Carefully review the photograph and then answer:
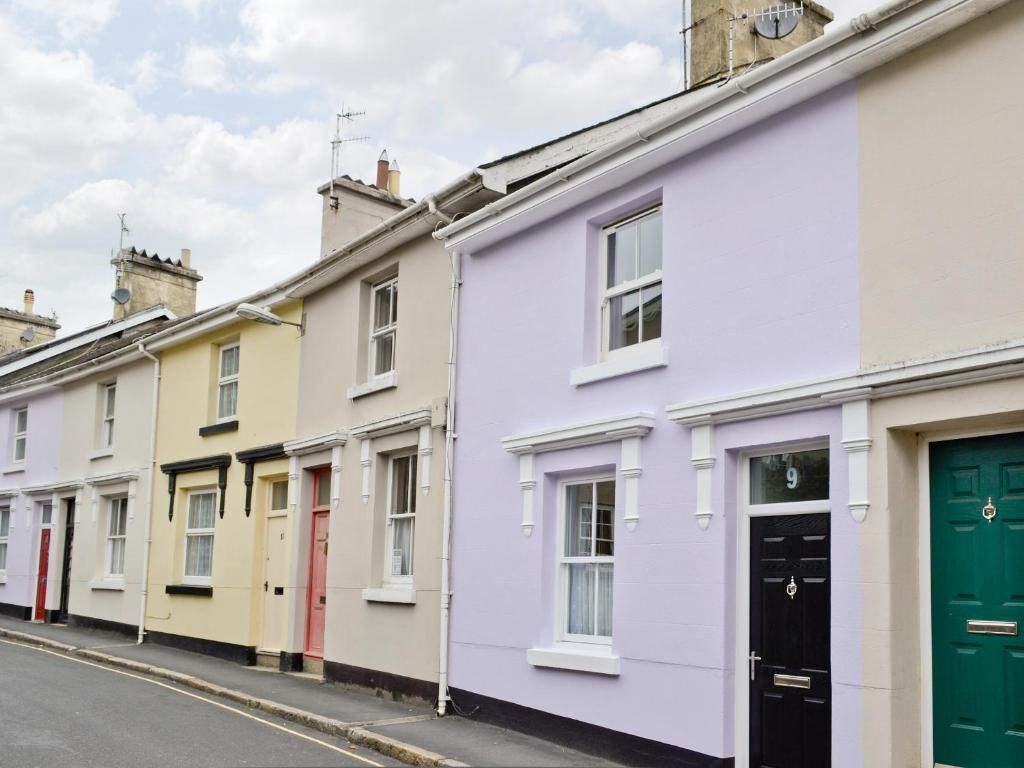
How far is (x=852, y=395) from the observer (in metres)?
7.73

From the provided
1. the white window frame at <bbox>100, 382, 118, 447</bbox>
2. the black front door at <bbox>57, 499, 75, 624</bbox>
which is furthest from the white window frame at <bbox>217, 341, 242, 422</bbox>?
the black front door at <bbox>57, 499, 75, 624</bbox>

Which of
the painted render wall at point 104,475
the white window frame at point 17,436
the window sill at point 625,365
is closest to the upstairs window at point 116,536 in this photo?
the painted render wall at point 104,475

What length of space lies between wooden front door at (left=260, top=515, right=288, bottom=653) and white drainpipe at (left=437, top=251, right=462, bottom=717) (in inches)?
184

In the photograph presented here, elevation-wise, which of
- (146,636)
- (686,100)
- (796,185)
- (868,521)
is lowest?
(146,636)

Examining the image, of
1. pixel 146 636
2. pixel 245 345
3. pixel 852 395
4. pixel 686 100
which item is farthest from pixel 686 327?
pixel 146 636

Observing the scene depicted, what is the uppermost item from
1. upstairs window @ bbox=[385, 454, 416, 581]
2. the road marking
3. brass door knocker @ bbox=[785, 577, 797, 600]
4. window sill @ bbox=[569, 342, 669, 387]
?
window sill @ bbox=[569, 342, 669, 387]

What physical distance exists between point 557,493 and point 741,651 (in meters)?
2.88

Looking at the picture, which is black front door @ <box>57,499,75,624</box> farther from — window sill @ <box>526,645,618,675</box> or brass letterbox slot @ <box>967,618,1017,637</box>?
brass letterbox slot @ <box>967,618,1017,637</box>

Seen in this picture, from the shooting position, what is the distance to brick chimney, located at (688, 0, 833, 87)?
43.7 ft

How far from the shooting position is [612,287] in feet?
35.0

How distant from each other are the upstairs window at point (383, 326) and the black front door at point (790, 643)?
6883 mm

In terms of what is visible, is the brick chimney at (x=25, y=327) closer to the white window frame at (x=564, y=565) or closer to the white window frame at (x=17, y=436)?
the white window frame at (x=17, y=436)

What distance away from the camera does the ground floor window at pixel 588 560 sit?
10359 millimetres

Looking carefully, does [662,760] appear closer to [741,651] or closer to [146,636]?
[741,651]
